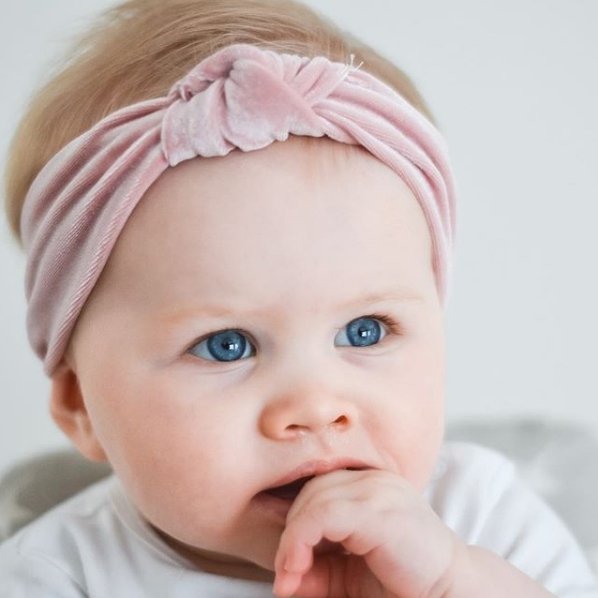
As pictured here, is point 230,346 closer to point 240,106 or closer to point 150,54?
point 240,106

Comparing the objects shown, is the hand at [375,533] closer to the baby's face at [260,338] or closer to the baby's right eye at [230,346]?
the baby's face at [260,338]

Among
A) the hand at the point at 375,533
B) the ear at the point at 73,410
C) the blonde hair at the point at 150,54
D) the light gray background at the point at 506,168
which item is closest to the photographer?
the hand at the point at 375,533

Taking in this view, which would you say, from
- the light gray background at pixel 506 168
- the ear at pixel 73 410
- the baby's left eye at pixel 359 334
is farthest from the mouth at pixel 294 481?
the light gray background at pixel 506 168

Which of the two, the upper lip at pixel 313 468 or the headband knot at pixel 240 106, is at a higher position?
the headband knot at pixel 240 106

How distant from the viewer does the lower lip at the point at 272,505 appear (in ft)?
3.78

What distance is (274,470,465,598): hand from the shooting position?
3.52 feet

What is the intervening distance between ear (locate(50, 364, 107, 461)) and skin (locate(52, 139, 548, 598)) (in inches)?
5.9

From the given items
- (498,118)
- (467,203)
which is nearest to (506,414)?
(467,203)

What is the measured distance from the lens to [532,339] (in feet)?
6.87

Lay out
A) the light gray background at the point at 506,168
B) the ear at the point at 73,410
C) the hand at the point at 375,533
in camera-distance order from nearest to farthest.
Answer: the hand at the point at 375,533
the ear at the point at 73,410
the light gray background at the point at 506,168

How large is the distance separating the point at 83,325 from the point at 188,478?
0.76ft

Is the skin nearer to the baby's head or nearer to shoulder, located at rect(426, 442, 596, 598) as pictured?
the baby's head

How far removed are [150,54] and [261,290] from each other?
341 mm

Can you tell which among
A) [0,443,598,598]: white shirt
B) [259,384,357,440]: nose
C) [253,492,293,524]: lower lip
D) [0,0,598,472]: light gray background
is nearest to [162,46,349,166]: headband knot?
[259,384,357,440]: nose
